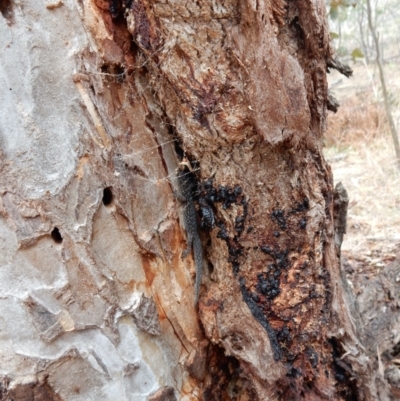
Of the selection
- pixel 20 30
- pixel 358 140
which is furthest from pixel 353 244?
pixel 358 140

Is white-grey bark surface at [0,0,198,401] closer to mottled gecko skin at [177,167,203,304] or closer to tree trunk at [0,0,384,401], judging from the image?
tree trunk at [0,0,384,401]

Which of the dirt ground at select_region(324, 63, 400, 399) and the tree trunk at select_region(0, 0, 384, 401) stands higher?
the tree trunk at select_region(0, 0, 384, 401)

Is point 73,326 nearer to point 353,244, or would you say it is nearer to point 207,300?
point 207,300

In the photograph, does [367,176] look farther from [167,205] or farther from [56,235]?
[56,235]

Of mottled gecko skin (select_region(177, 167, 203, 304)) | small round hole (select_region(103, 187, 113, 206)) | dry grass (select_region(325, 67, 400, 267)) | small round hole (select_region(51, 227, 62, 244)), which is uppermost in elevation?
small round hole (select_region(103, 187, 113, 206))

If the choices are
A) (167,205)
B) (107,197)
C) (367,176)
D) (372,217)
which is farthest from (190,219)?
(367,176)

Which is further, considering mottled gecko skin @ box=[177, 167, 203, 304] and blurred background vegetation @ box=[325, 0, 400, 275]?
blurred background vegetation @ box=[325, 0, 400, 275]

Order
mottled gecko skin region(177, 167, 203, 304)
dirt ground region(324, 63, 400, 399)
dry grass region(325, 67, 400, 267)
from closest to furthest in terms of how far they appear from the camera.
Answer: mottled gecko skin region(177, 167, 203, 304), dirt ground region(324, 63, 400, 399), dry grass region(325, 67, 400, 267)

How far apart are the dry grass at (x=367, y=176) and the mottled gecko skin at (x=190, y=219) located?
1.57m

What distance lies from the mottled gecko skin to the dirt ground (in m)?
0.71

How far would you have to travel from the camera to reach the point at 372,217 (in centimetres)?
339

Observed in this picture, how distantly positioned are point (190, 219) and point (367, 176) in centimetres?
365

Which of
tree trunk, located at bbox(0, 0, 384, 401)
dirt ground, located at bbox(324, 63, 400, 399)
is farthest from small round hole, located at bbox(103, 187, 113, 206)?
dirt ground, located at bbox(324, 63, 400, 399)

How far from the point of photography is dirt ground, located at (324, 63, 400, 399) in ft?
4.94
